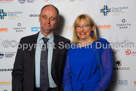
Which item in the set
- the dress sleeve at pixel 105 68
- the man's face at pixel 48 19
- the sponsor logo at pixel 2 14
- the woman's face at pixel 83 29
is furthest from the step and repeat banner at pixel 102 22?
the dress sleeve at pixel 105 68

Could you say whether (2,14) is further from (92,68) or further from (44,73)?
(92,68)

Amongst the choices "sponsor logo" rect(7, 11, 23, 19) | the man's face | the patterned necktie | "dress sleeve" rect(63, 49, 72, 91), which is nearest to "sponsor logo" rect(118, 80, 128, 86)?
"dress sleeve" rect(63, 49, 72, 91)

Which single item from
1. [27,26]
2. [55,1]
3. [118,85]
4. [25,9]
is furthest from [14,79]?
[118,85]

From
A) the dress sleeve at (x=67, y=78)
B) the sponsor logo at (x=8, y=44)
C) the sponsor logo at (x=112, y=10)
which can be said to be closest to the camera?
the dress sleeve at (x=67, y=78)

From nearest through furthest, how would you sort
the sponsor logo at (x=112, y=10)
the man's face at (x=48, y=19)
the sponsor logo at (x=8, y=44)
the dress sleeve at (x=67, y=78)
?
the dress sleeve at (x=67, y=78) < the man's face at (x=48, y=19) < the sponsor logo at (x=112, y=10) < the sponsor logo at (x=8, y=44)

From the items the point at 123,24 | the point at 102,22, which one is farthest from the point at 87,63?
the point at 123,24

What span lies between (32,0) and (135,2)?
127 cm

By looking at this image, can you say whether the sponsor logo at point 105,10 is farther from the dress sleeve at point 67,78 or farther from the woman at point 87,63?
the dress sleeve at point 67,78

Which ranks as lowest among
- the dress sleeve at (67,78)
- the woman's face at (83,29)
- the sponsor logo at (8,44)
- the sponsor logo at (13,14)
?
the dress sleeve at (67,78)

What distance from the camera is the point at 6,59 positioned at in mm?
1997

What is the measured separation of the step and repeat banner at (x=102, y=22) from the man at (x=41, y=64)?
0.44 metres

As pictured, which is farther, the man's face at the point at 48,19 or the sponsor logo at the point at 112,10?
the sponsor logo at the point at 112,10

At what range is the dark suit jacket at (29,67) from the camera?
4.75 feet

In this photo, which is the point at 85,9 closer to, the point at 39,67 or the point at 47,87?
the point at 39,67
